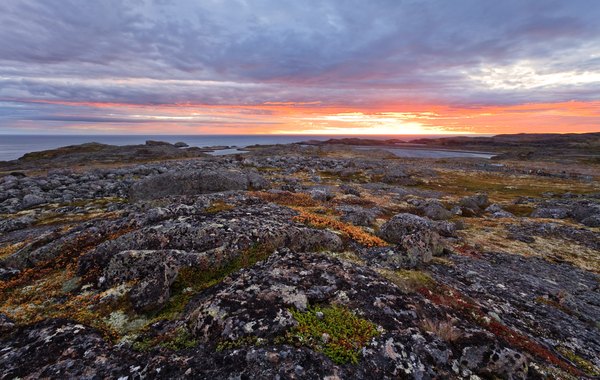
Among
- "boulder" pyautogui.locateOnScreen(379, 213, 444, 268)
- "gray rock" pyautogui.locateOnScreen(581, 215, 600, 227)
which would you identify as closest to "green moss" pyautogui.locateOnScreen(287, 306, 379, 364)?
"boulder" pyautogui.locateOnScreen(379, 213, 444, 268)

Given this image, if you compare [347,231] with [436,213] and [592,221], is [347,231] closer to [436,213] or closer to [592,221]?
[436,213]

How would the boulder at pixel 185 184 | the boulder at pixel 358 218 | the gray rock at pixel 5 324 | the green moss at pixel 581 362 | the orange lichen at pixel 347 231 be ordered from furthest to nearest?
the boulder at pixel 185 184, the boulder at pixel 358 218, the orange lichen at pixel 347 231, the green moss at pixel 581 362, the gray rock at pixel 5 324

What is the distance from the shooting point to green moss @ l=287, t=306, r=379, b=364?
25.1 feet

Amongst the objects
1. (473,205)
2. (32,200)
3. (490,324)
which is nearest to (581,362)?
(490,324)

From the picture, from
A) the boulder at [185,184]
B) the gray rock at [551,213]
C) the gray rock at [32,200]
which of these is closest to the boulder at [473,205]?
the gray rock at [551,213]

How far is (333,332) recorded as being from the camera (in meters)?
8.36

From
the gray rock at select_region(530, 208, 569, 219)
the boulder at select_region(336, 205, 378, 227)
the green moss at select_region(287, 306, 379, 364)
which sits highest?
the green moss at select_region(287, 306, 379, 364)

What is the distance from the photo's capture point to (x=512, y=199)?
5228cm

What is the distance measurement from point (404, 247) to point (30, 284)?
715 inches

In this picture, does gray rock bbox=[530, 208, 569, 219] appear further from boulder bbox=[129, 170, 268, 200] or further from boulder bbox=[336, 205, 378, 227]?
boulder bbox=[129, 170, 268, 200]

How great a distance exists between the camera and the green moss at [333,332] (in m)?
7.66

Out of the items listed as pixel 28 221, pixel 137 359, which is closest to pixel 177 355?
pixel 137 359

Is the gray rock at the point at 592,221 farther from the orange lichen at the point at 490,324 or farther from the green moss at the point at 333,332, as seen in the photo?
the green moss at the point at 333,332

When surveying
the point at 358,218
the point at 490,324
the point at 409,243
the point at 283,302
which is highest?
the point at 283,302
